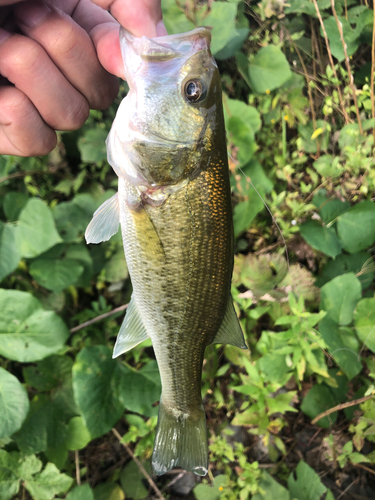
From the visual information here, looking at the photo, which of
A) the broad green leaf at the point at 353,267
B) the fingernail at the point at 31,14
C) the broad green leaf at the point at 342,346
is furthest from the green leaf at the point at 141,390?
the fingernail at the point at 31,14

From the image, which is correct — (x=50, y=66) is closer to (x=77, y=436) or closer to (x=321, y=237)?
(x=321, y=237)

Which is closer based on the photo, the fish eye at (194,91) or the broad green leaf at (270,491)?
the fish eye at (194,91)

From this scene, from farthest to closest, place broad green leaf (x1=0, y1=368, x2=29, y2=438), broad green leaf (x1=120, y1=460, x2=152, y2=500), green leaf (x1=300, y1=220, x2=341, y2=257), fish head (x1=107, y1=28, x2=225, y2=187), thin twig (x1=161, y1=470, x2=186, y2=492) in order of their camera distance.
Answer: thin twig (x1=161, y1=470, x2=186, y2=492) < broad green leaf (x1=120, y1=460, x2=152, y2=500) < green leaf (x1=300, y1=220, x2=341, y2=257) < broad green leaf (x1=0, y1=368, x2=29, y2=438) < fish head (x1=107, y1=28, x2=225, y2=187)

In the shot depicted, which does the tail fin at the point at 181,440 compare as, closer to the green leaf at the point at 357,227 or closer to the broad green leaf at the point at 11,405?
the broad green leaf at the point at 11,405

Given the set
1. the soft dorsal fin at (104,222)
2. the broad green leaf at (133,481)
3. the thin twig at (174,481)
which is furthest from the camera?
the thin twig at (174,481)

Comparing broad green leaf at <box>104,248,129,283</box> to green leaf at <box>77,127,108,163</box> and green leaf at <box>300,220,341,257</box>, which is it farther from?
green leaf at <box>300,220,341,257</box>

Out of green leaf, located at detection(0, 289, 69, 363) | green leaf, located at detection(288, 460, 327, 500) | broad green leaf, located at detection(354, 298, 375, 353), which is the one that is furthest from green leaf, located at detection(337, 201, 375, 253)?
green leaf, located at detection(0, 289, 69, 363)
